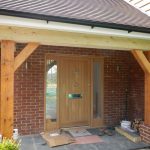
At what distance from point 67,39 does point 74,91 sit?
3.06 m

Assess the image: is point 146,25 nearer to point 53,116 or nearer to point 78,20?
point 78,20

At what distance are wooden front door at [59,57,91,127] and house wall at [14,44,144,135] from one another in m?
0.43

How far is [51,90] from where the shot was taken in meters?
7.68

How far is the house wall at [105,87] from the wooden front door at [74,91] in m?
0.43

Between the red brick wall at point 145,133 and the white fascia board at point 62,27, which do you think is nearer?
the white fascia board at point 62,27

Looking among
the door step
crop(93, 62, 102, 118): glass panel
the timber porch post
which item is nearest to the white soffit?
crop(93, 62, 102, 118): glass panel

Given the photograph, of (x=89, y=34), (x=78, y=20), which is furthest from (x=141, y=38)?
(x=78, y=20)

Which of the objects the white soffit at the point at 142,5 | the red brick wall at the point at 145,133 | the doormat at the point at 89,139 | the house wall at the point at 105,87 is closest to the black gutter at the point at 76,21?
the white soffit at the point at 142,5

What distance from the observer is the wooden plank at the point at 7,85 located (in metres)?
4.66

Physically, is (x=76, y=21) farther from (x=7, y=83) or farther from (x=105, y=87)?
(x=105, y=87)

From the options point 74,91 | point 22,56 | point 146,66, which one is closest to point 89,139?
point 74,91

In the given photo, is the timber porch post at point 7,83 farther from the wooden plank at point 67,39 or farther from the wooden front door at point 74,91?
the wooden front door at point 74,91

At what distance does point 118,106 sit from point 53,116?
236cm

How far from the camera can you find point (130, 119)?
28.1 feet
